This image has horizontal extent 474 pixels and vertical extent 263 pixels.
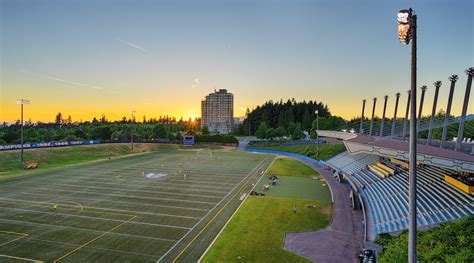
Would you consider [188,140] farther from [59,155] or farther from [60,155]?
[59,155]

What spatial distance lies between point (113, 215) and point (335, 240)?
20.3m

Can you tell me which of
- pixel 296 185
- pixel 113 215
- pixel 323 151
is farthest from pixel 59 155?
pixel 323 151

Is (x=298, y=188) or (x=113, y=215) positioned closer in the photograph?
(x=113, y=215)

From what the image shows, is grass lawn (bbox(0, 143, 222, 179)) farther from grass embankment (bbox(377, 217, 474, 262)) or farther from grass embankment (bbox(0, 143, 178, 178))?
grass embankment (bbox(377, 217, 474, 262))

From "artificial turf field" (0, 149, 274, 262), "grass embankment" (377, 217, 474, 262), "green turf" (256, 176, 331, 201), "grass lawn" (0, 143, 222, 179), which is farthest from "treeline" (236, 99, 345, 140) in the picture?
"grass embankment" (377, 217, 474, 262)

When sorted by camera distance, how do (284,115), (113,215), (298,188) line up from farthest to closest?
(284,115) < (298,188) < (113,215)

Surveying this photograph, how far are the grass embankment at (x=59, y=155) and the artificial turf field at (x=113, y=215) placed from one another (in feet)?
36.8

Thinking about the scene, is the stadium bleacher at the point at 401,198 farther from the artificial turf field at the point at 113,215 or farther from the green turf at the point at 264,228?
the artificial turf field at the point at 113,215

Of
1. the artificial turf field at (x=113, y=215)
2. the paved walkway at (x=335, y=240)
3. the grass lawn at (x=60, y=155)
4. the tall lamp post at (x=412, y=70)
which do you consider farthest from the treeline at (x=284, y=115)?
the tall lamp post at (x=412, y=70)

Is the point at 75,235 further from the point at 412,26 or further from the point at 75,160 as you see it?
the point at 75,160

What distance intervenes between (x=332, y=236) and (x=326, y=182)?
21.8 metres

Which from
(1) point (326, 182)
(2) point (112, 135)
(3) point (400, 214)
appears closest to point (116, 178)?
(1) point (326, 182)

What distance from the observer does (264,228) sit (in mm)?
23766

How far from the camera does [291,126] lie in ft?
422
